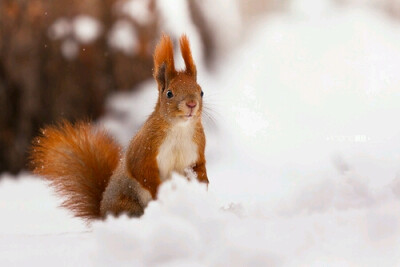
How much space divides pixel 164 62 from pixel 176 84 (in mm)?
64

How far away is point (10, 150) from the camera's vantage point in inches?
105

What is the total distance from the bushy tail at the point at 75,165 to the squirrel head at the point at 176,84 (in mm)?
281

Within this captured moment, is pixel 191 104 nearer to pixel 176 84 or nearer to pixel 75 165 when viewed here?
pixel 176 84

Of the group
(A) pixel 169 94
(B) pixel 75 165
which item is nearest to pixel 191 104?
(A) pixel 169 94

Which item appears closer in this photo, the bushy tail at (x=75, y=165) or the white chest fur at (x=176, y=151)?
the white chest fur at (x=176, y=151)

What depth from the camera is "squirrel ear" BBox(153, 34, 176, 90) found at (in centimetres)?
163

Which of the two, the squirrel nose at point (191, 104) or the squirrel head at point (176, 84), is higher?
the squirrel head at point (176, 84)

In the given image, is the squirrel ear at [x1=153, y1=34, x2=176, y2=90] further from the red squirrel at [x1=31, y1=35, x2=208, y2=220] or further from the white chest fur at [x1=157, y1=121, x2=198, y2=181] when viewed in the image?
the white chest fur at [x1=157, y1=121, x2=198, y2=181]

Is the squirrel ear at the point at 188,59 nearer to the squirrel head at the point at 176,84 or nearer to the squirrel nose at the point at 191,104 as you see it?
the squirrel head at the point at 176,84

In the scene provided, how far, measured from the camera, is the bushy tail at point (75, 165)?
180 cm

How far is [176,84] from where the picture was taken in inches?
63.4

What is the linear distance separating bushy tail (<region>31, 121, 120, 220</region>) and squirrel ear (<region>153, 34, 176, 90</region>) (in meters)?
0.31

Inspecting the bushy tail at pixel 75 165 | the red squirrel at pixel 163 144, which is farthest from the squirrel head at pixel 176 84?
the bushy tail at pixel 75 165

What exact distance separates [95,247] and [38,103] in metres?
1.34
